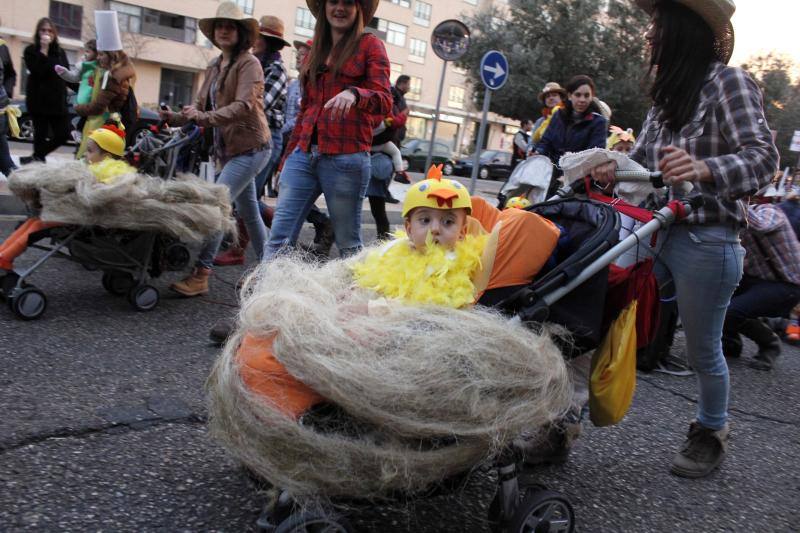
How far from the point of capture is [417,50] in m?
53.2

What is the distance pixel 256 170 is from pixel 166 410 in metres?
2.29

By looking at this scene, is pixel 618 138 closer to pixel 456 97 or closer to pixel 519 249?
pixel 519 249

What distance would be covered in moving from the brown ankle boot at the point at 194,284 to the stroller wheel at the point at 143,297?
367 millimetres

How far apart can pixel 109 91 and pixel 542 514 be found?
5578 mm

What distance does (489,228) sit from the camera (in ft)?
9.30

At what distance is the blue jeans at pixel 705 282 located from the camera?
110 inches

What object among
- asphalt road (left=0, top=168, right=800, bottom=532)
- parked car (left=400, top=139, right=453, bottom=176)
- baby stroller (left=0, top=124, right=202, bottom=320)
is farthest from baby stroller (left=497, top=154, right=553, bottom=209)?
parked car (left=400, top=139, right=453, bottom=176)

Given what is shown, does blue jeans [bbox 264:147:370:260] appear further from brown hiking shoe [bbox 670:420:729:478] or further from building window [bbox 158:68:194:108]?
building window [bbox 158:68:194:108]

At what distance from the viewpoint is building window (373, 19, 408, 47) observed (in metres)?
50.6

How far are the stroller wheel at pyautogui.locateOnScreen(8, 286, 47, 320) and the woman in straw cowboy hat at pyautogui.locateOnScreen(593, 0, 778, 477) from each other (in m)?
3.20

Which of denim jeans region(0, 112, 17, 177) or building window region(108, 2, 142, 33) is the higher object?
building window region(108, 2, 142, 33)

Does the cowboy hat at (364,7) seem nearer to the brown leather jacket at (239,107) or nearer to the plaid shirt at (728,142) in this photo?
the brown leather jacket at (239,107)

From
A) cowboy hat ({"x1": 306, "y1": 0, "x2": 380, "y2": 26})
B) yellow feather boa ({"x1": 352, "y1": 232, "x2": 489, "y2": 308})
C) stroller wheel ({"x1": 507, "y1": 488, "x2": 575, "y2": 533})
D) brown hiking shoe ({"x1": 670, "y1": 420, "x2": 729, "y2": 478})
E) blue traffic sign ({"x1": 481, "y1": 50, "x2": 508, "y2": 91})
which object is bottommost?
brown hiking shoe ({"x1": 670, "y1": 420, "x2": 729, "y2": 478})

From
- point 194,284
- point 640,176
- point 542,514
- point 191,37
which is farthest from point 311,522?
point 191,37
